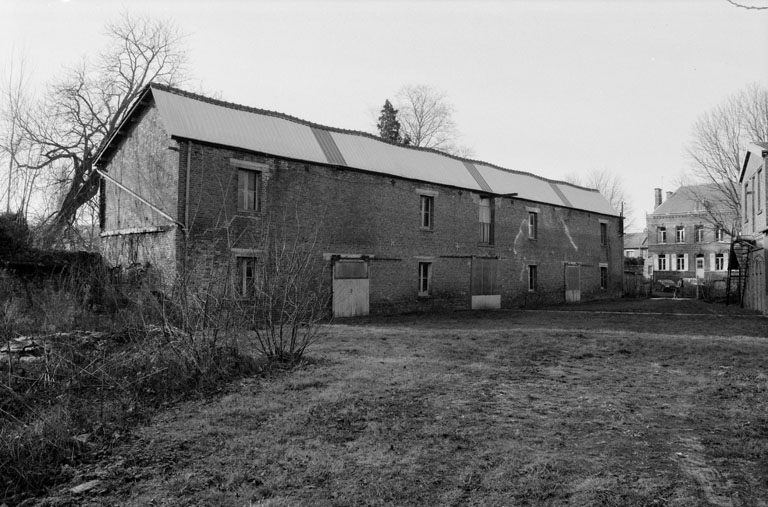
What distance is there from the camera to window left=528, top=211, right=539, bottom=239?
85.9ft

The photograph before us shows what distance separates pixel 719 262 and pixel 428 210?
128 feet

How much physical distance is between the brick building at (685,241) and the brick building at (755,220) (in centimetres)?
2627

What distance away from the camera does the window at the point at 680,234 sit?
4925 cm

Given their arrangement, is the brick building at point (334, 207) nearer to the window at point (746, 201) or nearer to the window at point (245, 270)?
the window at point (245, 270)

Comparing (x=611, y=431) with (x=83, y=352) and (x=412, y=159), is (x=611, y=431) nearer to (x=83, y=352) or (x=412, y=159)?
(x=83, y=352)

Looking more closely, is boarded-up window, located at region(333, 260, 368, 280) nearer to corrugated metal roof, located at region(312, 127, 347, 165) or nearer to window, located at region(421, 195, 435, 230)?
corrugated metal roof, located at region(312, 127, 347, 165)

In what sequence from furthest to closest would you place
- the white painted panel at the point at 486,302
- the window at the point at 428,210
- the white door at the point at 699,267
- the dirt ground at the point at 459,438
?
the white door at the point at 699,267 < the white painted panel at the point at 486,302 < the window at the point at 428,210 < the dirt ground at the point at 459,438

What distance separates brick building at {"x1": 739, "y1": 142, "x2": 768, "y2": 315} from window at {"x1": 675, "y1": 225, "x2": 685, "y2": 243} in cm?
2839

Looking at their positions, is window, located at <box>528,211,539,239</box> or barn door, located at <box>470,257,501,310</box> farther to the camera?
window, located at <box>528,211,539,239</box>

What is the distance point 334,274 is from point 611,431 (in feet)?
43.3

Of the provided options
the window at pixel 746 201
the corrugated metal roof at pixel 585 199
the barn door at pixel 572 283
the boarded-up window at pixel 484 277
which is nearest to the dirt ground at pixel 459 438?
the boarded-up window at pixel 484 277

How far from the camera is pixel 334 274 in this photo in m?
17.9

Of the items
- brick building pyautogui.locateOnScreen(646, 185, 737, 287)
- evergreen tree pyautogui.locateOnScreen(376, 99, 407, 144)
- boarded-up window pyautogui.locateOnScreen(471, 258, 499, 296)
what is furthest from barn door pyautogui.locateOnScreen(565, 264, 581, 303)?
brick building pyautogui.locateOnScreen(646, 185, 737, 287)

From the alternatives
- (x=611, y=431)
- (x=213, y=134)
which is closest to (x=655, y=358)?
(x=611, y=431)
